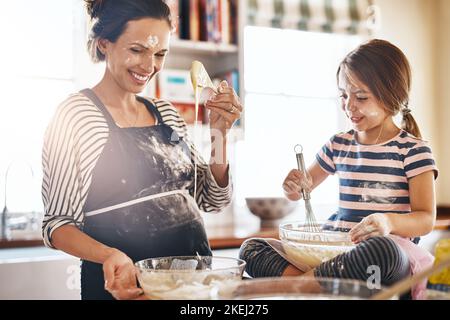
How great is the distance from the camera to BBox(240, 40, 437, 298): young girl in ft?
2.59

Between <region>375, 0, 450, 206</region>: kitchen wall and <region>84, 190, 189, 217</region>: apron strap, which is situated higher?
<region>375, 0, 450, 206</region>: kitchen wall

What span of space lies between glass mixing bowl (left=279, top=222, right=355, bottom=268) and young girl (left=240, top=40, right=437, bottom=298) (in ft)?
0.12

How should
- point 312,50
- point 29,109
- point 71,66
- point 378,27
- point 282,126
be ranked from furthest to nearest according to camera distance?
point 378,27 < point 312,50 < point 282,126 < point 71,66 < point 29,109

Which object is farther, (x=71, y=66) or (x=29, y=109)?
(x=71, y=66)

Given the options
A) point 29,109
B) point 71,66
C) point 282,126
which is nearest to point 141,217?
point 29,109

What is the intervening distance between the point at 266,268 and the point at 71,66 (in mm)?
1042

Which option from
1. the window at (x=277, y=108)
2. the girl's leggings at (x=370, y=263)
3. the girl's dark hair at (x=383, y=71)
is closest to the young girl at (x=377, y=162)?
the girl's dark hair at (x=383, y=71)

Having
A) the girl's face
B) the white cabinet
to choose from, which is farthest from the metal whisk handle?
the white cabinet

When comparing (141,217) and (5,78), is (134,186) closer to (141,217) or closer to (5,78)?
(141,217)

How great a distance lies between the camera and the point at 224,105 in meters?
0.80

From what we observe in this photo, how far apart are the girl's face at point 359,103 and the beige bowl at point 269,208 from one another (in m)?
0.92

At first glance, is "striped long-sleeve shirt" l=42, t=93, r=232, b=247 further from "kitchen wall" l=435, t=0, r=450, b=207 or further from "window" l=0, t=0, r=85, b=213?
"kitchen wall" l=435, t=0, r=450, b=207

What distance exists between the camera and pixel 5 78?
1.42m

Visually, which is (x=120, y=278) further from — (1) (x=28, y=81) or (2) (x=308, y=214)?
(1) (x=28, y=81)
